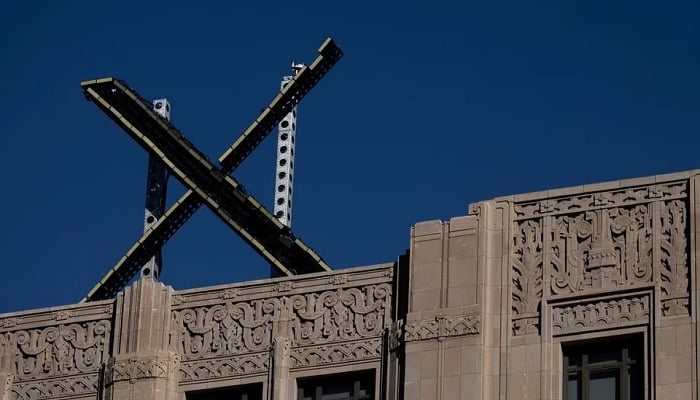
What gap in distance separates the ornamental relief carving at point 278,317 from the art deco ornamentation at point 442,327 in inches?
47.8

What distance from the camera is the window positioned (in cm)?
5991

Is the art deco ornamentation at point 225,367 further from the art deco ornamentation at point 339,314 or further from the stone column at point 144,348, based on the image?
the art deco ornamentation at point 339,314

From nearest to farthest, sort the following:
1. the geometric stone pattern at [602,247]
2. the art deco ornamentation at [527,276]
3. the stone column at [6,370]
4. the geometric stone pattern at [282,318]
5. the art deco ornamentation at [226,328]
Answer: the geometric stone pattern at [602,247] → the art deco ornamentation at [527,276] → the geometric stone pattern at [282,318] → the art deco ornamentation at [226,328] → the stone column at [6,370]

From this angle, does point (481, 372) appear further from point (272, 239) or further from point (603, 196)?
point (272, 239)

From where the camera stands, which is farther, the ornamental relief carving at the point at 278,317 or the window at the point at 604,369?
the ornamental relief carving at the point at 278,317

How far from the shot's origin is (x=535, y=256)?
61438 mm

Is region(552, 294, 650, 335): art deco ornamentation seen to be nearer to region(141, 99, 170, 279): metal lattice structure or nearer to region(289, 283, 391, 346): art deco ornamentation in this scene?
region(289, 283, 391, 346): art deco ornamentation

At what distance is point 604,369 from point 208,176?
17.1 m

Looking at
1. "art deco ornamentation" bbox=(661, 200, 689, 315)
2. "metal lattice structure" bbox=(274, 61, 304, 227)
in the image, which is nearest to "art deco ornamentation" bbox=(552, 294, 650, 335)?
"art deco ornamentation" bbox=(661, 200, 689, 315)

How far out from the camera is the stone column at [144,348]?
209 ft

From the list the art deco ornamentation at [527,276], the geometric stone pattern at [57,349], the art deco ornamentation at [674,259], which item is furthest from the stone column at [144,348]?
the art deco ornamentation at [674,259]

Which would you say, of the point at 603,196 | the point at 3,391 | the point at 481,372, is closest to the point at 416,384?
the point at 481,372

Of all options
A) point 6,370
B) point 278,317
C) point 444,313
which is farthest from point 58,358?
point 444,313

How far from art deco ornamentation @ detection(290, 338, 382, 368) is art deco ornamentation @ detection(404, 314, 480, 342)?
1.11 m
